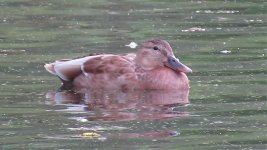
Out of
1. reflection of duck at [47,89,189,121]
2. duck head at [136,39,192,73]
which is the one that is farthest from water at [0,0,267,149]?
duck head at [136,39,192,73]

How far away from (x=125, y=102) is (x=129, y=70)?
→ 4.16 ft

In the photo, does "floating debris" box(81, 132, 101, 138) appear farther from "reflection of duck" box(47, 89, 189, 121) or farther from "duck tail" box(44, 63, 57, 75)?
"duck tail" box(44, 63, 57, 75)

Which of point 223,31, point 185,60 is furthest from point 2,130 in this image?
point 223,31

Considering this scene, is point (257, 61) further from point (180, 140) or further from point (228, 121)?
point (180, 140)

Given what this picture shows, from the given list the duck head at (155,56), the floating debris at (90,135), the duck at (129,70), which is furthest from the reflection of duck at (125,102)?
the floating debris at (90,135)

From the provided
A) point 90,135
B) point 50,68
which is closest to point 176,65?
point 50,68

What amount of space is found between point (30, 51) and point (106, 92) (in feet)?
7.87

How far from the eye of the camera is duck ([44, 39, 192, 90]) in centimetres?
1422

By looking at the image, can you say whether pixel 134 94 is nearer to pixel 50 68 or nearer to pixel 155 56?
pixel 155 56

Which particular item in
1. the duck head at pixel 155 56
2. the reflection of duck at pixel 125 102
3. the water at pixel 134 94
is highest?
the duck head at pixel 155 56

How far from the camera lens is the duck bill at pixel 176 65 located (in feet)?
46.3

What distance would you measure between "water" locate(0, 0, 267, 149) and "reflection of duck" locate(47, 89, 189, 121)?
0.04 feet

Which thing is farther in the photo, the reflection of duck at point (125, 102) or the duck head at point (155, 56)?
the duck head at point (155, 56)

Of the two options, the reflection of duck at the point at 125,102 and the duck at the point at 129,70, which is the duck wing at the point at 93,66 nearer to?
the duck at the point at 129,70
